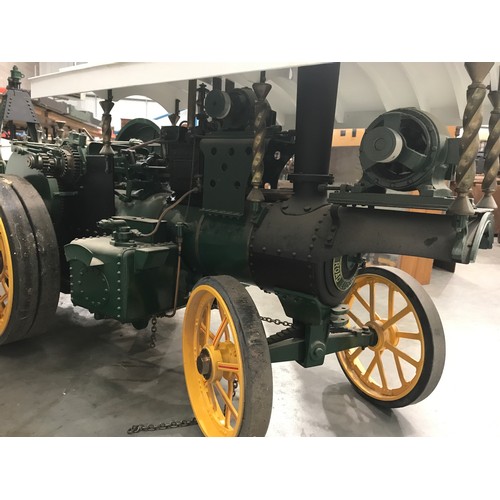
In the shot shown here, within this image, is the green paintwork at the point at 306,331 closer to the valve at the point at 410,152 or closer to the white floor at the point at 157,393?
the white floor at the point at 157,393

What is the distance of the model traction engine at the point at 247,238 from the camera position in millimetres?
1713

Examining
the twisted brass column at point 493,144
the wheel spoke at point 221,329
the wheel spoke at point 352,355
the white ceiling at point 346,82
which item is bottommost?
the wheel spoke at point 352,355

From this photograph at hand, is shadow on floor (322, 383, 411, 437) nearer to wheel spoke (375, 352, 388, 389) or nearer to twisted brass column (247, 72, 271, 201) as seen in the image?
wheel spoke (375, 352, 388, 389)

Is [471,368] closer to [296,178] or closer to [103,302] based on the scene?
[296,178]

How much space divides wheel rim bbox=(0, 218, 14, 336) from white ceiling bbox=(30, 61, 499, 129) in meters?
0.94

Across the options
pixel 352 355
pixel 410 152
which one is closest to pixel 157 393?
pixel 352 355

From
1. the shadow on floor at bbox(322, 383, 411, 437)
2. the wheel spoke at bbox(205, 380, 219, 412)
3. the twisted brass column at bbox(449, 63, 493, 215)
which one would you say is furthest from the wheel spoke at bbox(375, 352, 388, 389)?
the twisted brass column at bbox(449, 63, 493, 215)

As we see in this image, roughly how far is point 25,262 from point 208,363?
4.66 ft

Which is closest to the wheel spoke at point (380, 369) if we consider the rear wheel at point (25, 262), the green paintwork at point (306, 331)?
the green paintwork at point (306, 331)

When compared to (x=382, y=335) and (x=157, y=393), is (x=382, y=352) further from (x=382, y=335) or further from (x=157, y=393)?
(x=157, y=393)

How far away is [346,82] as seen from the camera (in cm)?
259

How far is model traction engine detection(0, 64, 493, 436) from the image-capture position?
171 centimetres

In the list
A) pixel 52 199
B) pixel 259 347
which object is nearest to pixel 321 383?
pixel 259 347

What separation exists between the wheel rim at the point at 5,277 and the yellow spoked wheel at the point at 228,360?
124cm
